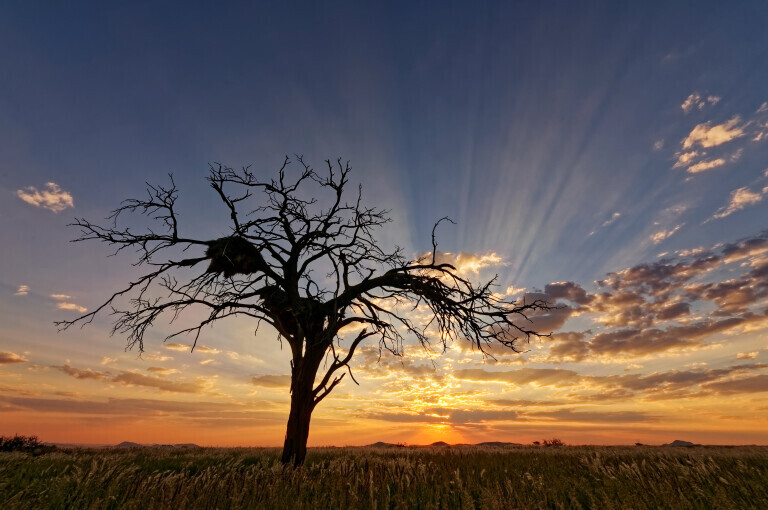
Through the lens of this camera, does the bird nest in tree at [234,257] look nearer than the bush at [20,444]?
Yes

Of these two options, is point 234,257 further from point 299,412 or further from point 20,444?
point 20,444

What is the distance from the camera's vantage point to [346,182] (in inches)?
544

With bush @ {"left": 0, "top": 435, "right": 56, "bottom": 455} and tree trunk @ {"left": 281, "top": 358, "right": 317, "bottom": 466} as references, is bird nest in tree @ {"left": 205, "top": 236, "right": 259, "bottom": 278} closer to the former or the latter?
tree trunk @ {"left": 281, "top": 358, "right": 317, "bottom": 466}

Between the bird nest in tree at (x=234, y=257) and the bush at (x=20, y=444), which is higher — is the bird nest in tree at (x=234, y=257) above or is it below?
above

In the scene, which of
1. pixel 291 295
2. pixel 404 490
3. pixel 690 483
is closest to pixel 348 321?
pixel 291 295

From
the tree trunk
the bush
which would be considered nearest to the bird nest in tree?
the tree trunk

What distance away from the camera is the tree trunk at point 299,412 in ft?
37.7

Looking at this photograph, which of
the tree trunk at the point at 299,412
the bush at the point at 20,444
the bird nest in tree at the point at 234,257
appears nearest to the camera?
the tree trunk at the point at 299,412

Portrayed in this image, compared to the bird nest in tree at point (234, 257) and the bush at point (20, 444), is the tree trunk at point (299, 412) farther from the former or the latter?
the bush at point (20, 444)

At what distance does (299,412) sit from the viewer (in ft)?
38.4

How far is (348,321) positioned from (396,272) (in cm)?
202

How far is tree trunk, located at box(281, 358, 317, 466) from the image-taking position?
11484mm

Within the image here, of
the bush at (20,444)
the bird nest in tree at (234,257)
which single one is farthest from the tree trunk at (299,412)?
the bush at (20,444)

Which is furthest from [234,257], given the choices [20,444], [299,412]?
[20,444]
